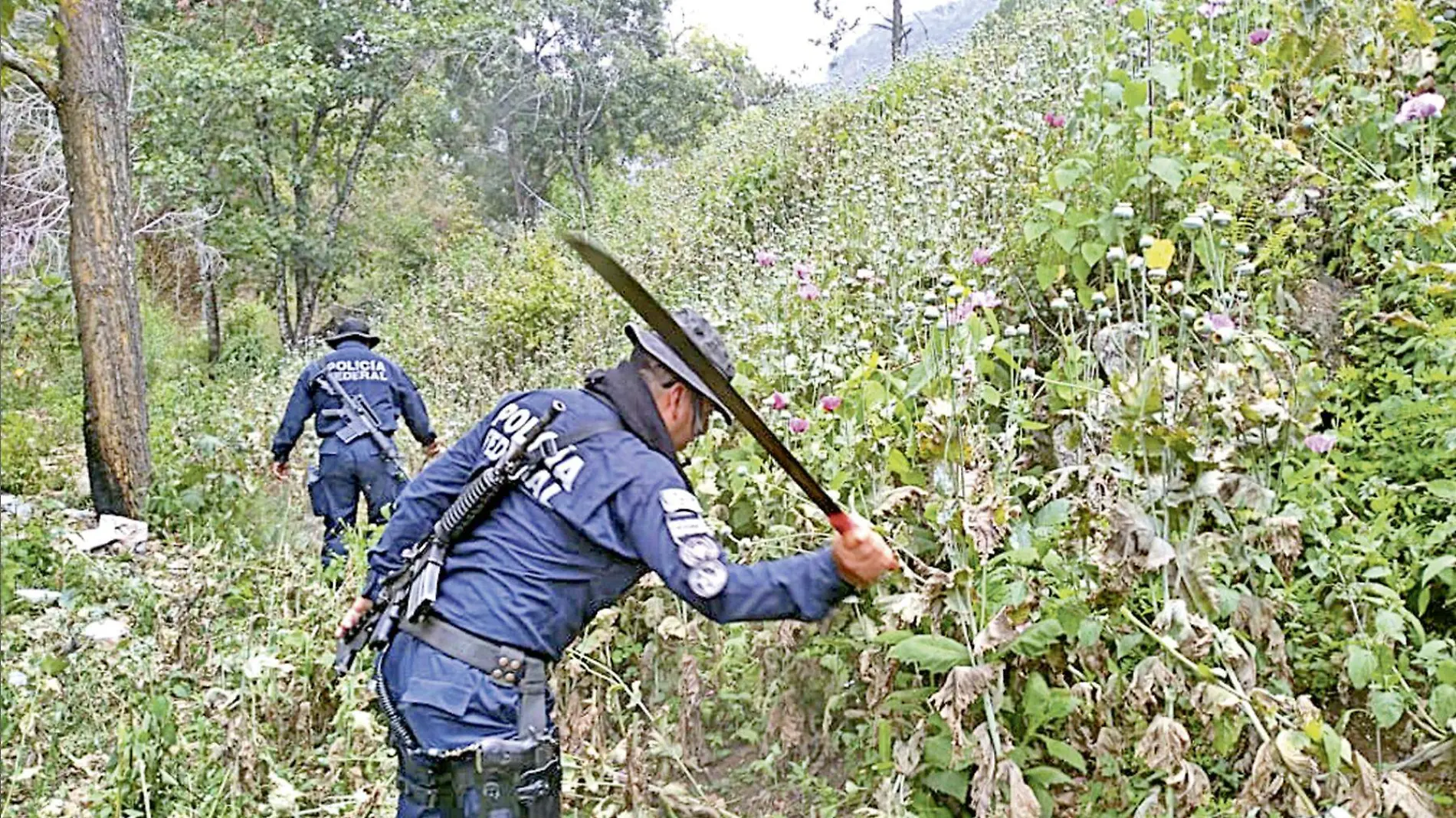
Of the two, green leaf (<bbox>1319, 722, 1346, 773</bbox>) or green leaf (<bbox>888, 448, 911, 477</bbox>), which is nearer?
green leaf (<bbox>1319, 722, 1346, 773</bbox>)

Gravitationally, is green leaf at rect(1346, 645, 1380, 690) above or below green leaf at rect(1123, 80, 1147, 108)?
below

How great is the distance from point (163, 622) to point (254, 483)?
3.01 meters

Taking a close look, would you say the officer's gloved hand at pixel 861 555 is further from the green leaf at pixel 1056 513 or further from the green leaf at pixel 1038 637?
the green leaf at pixel 1056 513

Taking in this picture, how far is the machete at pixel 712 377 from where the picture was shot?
218cm

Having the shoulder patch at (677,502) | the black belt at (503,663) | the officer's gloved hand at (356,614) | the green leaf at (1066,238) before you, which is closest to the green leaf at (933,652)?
the shoulder patch at (677,502)

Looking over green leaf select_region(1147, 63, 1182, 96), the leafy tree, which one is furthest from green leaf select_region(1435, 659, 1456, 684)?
the leafy tree

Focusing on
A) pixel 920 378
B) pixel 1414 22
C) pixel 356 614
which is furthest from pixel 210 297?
pixel 1414 22

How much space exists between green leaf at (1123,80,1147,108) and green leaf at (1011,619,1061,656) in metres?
1.95

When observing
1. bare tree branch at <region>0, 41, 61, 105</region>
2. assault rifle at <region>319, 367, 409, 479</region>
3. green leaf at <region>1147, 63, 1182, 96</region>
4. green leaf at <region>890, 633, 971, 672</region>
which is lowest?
assault rifle at <region>319, 367, 409, 479</region>

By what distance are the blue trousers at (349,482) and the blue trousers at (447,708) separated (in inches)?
160

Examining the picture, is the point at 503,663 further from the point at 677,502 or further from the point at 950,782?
the point at 950,782

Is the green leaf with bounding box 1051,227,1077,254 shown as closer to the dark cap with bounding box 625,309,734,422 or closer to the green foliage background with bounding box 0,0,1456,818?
the green foliage background with bounding box 0,0,1456,818

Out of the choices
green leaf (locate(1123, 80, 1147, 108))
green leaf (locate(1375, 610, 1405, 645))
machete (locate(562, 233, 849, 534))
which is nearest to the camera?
machete (locate(562, 233, 849, 534))

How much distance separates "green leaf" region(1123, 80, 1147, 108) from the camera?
3.87 metres
